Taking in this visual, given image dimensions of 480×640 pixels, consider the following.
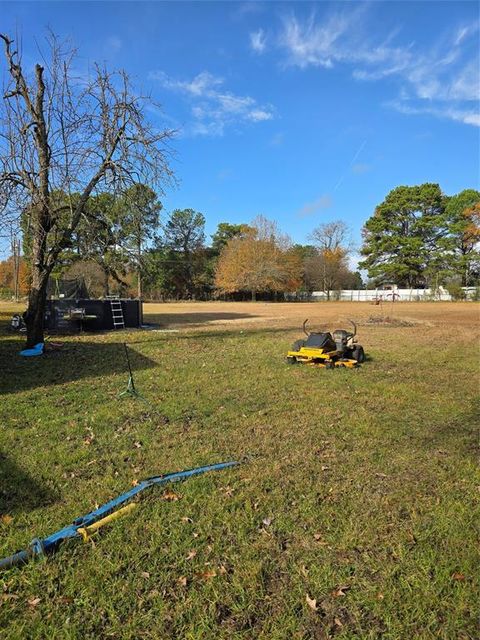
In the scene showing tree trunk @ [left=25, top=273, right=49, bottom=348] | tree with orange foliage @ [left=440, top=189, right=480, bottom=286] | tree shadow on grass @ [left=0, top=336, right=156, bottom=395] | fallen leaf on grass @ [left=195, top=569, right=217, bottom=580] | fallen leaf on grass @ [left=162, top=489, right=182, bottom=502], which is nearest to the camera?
fallen leaf on grass @ [left=195, top=569, right=217, bottom=580]

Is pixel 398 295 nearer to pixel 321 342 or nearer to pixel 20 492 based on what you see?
pixel 321 342

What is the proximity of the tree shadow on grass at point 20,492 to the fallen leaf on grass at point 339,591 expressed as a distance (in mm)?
2130

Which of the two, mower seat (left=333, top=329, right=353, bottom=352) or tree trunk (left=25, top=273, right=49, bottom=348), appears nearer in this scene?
mower seat (left=333, top=329, right=353, bottom=352)

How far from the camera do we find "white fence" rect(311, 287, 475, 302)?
48469 millimetres

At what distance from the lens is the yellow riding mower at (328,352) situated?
28.7 ft

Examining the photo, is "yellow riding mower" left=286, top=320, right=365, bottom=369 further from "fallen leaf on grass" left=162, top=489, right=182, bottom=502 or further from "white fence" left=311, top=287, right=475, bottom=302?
"white fence" left=311, top=287, right=475, bottom=302

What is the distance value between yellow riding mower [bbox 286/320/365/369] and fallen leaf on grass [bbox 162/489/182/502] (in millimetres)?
5714

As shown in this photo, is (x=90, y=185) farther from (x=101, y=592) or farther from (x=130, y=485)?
(x=101, y=592)

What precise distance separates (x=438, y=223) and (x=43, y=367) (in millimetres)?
56811

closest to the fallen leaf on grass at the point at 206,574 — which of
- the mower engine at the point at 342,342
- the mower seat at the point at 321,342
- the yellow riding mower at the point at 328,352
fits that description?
the yellow riding mower at the point at 328,352

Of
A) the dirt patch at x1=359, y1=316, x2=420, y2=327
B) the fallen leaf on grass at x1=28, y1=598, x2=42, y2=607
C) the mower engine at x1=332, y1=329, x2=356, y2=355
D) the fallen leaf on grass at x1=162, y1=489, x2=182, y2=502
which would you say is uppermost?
the mower engine at x1=332, y1=329, x2=356, y2=355

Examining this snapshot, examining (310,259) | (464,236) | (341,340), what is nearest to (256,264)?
(310,259)

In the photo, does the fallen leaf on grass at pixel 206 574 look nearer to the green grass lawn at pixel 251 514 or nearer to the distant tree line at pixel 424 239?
the green grass lawn at pixel 251 514

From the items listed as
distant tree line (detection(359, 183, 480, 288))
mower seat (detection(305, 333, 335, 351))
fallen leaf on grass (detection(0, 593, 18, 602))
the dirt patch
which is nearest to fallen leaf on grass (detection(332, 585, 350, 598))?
fallen leaf on grass (detection(0, 593, 18, 602))
